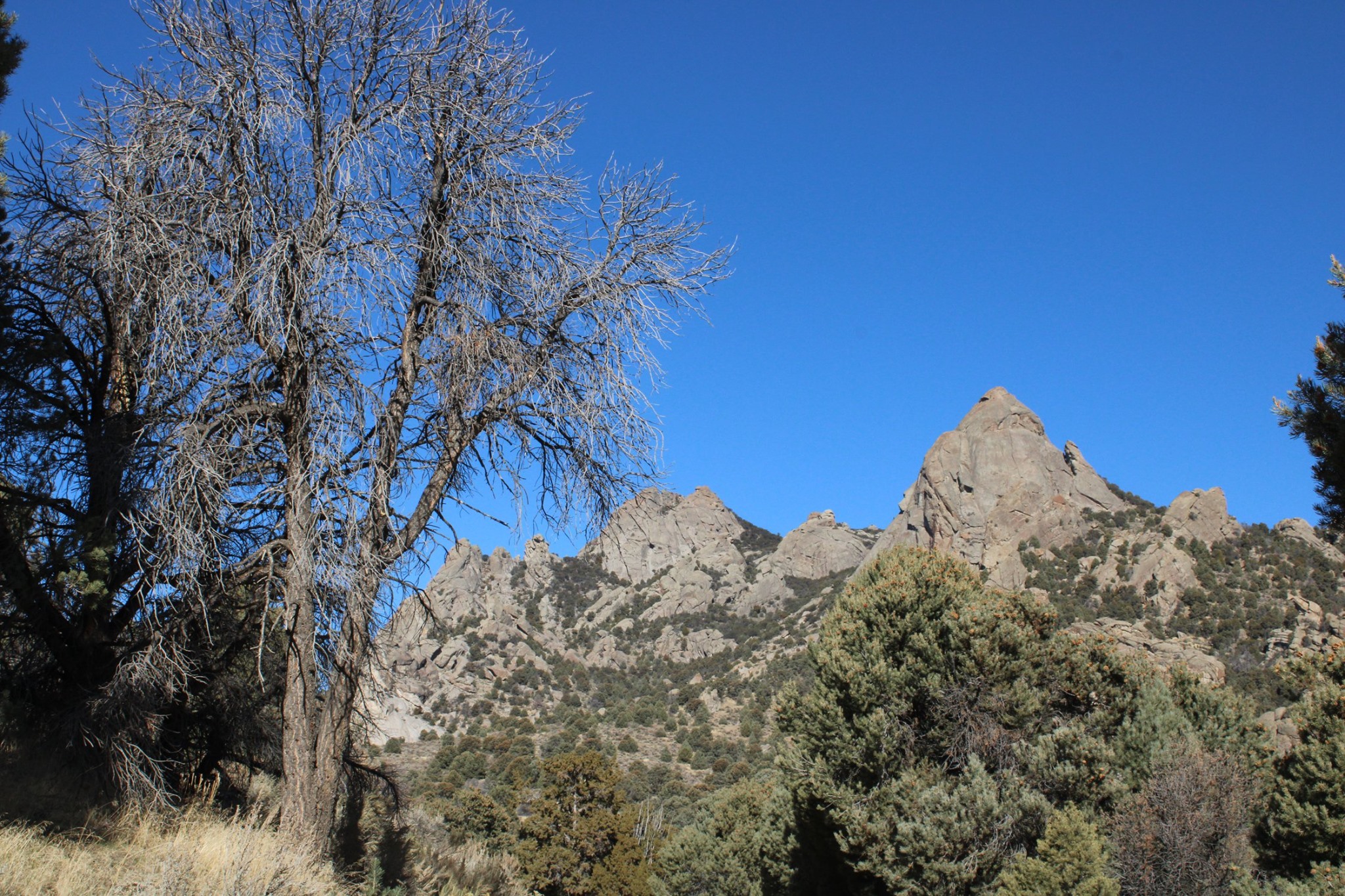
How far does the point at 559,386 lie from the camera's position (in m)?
5.66

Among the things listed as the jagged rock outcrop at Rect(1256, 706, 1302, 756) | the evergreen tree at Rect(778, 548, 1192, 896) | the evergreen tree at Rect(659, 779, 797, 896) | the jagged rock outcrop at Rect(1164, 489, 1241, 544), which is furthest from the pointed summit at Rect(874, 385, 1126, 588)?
the evergreen tree at Rect(778, 548, 1192, 896)

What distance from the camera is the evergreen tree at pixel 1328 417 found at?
24.5 feet

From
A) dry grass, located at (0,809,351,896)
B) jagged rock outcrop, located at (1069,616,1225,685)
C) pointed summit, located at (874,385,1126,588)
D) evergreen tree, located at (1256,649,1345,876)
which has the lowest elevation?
dry grass, located at (0,809,351,896)

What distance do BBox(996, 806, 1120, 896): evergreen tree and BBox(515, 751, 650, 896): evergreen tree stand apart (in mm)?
18184

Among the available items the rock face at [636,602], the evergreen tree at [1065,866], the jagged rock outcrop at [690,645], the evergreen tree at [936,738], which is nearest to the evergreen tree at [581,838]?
→ the evergreen tree at [936,738]

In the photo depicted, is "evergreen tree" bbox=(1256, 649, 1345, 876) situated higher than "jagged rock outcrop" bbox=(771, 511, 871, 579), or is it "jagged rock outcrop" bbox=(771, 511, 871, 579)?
"jagged rock outcrop" bbox=(771, 511, 871, 579)

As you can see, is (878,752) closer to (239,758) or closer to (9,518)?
(239,758)

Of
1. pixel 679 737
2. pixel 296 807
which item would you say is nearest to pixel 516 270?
pixel 296 807

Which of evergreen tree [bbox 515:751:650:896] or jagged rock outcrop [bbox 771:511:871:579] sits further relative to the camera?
jagged rock outcrop [bbox 771:511:871:579]

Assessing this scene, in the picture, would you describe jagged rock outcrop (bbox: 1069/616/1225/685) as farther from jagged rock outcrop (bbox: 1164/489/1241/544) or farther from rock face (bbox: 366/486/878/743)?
rock face (bbox: 366/486/878/743)

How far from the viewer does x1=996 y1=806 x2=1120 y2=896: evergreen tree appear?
12359mm

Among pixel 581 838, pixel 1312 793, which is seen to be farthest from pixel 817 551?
pixel 1312 793

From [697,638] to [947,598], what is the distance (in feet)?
161

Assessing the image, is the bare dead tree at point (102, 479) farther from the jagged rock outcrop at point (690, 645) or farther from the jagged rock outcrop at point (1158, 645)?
the jagged rock outcrop at point (690, 645)
